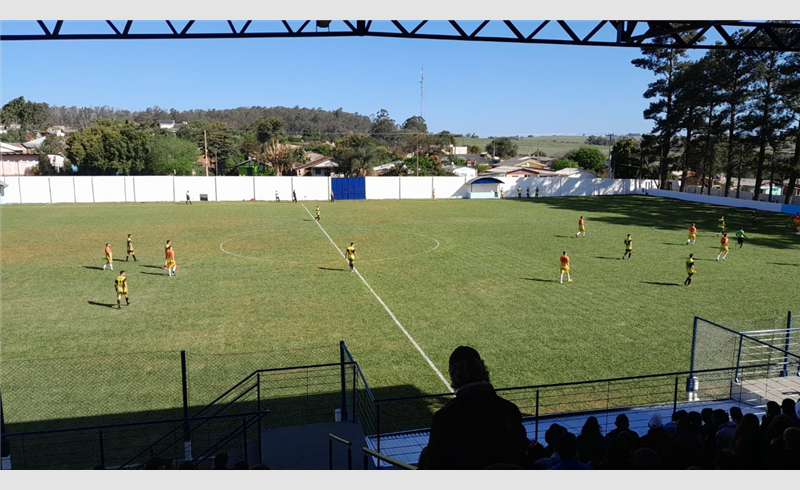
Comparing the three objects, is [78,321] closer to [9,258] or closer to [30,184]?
[9,258]

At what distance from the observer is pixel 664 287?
20875 mm

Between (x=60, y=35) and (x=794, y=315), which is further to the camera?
(x=794, y=315)

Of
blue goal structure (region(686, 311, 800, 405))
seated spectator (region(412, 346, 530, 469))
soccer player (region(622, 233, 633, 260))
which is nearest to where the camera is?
seated spectator (region(412, 346, 530, 469))

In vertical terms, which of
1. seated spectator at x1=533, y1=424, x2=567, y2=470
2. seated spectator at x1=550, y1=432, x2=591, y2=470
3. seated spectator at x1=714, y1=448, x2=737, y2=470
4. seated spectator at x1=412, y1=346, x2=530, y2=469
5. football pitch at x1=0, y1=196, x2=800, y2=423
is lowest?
football pitch at x1=0, y1=196, x2=800, y2=423

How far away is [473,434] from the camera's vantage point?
123 inches

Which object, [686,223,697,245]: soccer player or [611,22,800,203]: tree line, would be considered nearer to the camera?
[686,223,697,245]: soccer player

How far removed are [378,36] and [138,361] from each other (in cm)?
919

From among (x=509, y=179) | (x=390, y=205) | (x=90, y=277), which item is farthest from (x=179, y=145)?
(x=90, y=277)

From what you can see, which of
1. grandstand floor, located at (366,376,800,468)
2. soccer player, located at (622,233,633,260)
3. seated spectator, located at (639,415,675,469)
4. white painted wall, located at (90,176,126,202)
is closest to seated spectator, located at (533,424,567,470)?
seated spectator, located at (639,415,675,469)

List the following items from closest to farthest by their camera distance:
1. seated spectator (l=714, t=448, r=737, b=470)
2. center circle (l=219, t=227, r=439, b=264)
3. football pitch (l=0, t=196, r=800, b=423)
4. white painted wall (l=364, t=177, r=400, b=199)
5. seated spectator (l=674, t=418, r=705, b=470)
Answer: seated spectator (l=714, t=448, r=737, b=470) → seated spectator (l=674, t=418, r=705, b=470) → football pitch (l=0, t=196, r=800, b=423) → center circle (l=219, t=227, r=439, b=264) → white painted wall (l=364, t=177, r=400, b=199)

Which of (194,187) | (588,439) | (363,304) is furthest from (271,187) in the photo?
(588,439)

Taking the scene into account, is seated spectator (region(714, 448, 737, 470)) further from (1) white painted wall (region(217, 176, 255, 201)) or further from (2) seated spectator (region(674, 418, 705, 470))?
(1) white painted wall (region(217, 176, 255, 201))

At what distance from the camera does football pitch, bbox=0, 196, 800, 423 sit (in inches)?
498

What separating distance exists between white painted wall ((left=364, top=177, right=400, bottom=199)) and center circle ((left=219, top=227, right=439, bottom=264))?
91.9 ft
